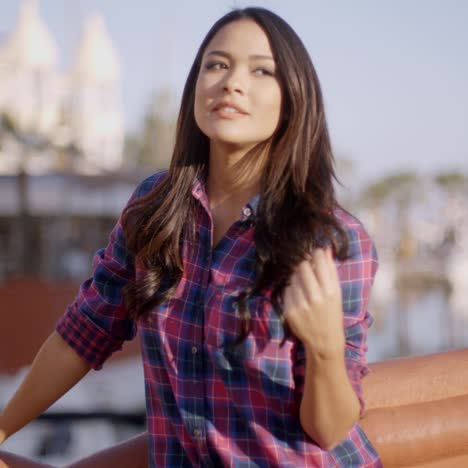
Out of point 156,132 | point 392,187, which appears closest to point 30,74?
point 156,132

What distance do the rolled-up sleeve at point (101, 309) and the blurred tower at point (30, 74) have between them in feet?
127

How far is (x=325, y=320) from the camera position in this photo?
1.10 metres

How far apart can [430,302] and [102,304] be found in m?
27.1

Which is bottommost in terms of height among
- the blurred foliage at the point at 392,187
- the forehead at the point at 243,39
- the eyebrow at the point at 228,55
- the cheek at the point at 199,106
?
the blurred foliage at the point at 392,187

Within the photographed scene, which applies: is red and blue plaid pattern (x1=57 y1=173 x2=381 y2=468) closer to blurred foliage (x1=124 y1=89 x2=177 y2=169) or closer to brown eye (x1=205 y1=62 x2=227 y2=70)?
brown eye (x1=205 y1=62 x2=227 y2=70)

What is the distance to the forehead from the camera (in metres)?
1.30

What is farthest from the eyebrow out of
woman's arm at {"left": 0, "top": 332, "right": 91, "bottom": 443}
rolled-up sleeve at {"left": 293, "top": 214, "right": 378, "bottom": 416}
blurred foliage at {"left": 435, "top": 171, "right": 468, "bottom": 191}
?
blurred foliage at {"left": 435, "top": 171, "right": 468, "bottom": 191}

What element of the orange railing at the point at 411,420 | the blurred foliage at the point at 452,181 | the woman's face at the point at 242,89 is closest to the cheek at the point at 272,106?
the woman's face at the point at 242,89

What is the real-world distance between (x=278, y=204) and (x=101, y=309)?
38cm

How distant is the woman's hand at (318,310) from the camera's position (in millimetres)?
1100

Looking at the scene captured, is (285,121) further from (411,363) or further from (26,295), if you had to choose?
(26,295)

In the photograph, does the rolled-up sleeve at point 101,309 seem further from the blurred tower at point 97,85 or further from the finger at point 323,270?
the blurred tower at point 97,85

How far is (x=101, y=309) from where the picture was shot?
56.1 inches

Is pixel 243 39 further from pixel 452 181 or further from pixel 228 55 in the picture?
pixel 452 181
